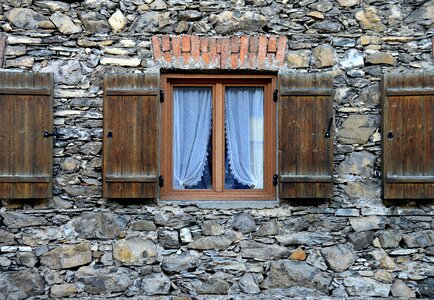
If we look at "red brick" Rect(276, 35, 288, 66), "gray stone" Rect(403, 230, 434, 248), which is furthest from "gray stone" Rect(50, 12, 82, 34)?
"gray stone" Rect(403, 230, 434, 248)

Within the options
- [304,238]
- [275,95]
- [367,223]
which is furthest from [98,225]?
[367,223]

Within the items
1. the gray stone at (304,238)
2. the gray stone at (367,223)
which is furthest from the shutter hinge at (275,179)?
the gray stone at (367,223)

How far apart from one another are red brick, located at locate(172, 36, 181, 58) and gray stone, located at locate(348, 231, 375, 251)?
7.53 ft

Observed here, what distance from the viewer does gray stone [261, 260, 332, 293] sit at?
468 cm

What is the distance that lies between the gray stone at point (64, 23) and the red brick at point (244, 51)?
1.52 metres

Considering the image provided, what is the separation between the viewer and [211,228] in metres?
4.71

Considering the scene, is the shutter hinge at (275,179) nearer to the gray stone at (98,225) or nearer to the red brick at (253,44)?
the red brick at (253,44)

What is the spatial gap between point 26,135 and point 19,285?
1.35m

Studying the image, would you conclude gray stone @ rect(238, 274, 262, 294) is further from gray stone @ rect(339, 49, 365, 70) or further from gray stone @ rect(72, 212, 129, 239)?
gray stone @ rect(339, 49, 365, 70)

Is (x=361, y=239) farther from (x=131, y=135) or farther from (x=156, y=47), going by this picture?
(x=156, y=47)

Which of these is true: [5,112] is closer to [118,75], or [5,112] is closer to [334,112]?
[118,75]

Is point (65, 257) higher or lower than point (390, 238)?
lower

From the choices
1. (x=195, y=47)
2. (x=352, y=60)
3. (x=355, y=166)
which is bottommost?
(x=355, y=166)

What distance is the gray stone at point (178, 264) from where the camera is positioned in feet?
15.3
